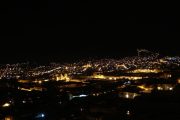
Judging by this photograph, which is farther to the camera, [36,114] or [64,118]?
[36,114]

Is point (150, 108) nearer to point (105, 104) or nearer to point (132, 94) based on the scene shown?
point (105, 104)

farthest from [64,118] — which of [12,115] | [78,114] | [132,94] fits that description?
[132,94]

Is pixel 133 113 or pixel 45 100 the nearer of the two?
pixel 133 113

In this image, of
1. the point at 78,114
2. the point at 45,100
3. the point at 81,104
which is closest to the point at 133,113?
the point at 78,114

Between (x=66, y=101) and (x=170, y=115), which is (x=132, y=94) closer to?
(x=66, y=101)

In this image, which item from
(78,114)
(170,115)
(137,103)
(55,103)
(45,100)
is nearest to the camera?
(170,115)

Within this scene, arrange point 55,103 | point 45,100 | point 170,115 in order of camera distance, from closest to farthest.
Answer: point 170,115
point 55,103
point 45,100

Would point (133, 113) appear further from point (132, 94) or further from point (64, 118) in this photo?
point (132, 94)

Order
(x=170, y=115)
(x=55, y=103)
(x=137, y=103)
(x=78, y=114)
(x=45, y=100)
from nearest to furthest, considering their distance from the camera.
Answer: (x=170, y=115)
(x=78, y=114)
(x=137, y=103)
(x=55, y=103)
(x=45, y=100)

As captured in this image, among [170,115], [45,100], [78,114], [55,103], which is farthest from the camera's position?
[45,100]
